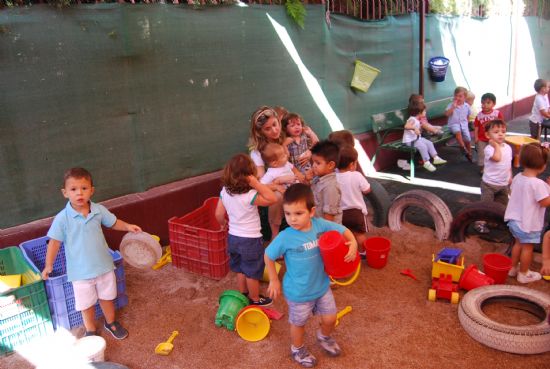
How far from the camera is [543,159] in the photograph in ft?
14.9

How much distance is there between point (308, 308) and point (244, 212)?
1077mm

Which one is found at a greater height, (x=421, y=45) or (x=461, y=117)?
(x=421, y=45)

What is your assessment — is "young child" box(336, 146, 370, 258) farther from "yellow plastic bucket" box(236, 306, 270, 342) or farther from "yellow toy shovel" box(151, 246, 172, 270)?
"yellow toy shovel" box(151, 246, 172, 270)

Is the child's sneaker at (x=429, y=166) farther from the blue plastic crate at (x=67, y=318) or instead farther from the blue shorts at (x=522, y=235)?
the blue plastic crate at (x=67, y=318)

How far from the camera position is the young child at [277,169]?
488 cm

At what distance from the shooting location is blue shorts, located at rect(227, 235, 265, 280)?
4.34 m

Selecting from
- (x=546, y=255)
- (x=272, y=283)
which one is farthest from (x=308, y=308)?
(x=546, y=255)

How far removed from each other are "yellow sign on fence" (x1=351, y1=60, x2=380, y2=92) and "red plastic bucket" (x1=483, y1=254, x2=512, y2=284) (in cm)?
444

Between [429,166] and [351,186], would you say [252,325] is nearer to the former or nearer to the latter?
[351,186]

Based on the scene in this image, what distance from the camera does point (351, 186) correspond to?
16.9 feet

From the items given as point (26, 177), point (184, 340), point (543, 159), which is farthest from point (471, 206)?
point (26, 177)

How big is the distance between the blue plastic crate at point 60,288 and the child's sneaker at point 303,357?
6.01ft

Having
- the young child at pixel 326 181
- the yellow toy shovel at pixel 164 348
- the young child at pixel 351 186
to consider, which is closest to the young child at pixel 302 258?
the yellow toy shovel at pixel 164 348

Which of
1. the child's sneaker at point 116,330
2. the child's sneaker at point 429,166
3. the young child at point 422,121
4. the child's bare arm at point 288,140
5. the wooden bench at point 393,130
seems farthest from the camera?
the young child at point 422,121
